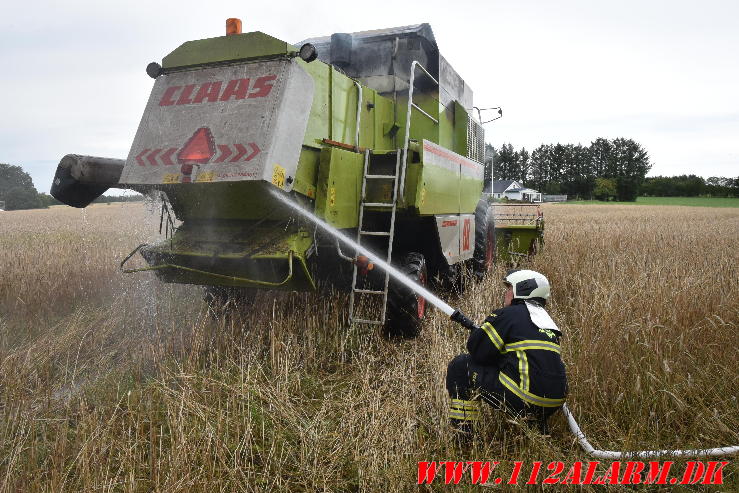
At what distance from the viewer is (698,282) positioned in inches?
189

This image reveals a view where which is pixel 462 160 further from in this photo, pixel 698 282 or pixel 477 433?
pixel 477 433

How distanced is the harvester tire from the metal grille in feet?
9.58

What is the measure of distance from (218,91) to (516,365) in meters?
2.96

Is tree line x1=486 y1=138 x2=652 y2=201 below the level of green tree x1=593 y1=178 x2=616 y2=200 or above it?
above

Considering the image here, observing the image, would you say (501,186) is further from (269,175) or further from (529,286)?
(529,286)

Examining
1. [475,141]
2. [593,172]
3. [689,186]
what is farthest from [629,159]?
[475,141]

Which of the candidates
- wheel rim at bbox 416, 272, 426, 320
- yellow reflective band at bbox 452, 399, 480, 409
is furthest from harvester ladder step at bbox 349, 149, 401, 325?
yellow reflective band at bbox 452, 399, 480, 409

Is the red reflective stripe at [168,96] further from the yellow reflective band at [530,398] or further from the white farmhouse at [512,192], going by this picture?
the white farmhouse at [512,192]

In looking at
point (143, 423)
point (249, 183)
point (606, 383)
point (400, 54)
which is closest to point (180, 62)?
point (249, 183)

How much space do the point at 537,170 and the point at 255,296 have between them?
346 ft

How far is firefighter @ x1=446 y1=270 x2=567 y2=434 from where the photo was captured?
257 centimetres

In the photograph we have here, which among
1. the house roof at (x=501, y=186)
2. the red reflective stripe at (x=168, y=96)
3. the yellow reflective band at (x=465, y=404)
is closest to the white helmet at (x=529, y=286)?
the yellow reflective band at (x=465, y=404)

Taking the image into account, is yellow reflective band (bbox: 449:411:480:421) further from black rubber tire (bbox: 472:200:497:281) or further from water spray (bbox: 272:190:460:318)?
black rubber tire (bbox: 472:200:497:281)

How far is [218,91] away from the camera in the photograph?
3.93 meters
